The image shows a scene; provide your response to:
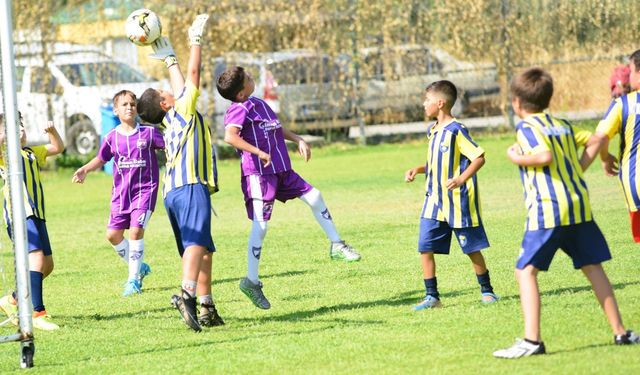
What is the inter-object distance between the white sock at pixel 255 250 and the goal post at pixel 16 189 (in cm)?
205

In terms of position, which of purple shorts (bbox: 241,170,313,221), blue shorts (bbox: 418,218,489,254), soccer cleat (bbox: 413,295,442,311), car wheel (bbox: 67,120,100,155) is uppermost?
purple shorts (bbox: 241,170,313,221)

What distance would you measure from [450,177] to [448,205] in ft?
0.65

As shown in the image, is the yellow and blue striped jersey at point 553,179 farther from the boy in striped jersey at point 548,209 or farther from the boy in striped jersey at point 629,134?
the boy in striped jersey at point 629,134

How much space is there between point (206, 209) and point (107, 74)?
1596 cm

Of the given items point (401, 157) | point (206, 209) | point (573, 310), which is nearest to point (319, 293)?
A: point (206, 209)

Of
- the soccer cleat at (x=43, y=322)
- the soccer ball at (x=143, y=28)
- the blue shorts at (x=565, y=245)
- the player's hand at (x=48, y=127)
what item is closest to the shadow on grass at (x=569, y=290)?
the blue shorts at (x=565, y=245)

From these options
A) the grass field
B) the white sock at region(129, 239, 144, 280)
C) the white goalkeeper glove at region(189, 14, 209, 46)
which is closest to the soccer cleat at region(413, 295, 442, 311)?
the grass field

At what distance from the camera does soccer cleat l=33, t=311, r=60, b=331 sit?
782cm

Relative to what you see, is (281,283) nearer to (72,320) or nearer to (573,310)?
(72,320)

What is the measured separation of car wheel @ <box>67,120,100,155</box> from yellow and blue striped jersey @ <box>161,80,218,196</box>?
15.8 meters

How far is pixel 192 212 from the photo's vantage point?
721 cm

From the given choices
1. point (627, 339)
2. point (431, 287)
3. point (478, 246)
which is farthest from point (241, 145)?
point (627, 339)

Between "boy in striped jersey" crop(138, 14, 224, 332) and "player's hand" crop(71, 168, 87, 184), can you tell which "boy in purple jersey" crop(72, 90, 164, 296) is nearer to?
"player's hand" crop(71, 168, 87, 184)

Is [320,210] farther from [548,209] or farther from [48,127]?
[548,209]
